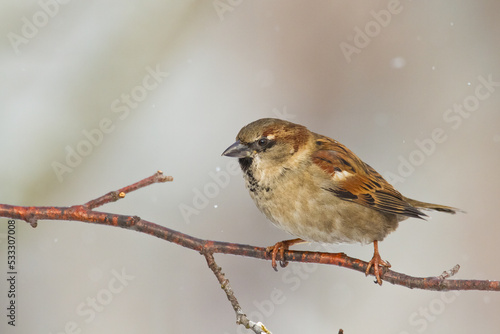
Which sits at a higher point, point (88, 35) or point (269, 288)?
point (88, 35)

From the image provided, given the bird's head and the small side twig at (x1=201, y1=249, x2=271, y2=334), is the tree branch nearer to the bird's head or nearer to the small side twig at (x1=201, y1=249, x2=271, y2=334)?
the small side twig at (x1=201, y1=249, x2=271, y2=334)

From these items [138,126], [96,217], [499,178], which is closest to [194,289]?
[138,126]

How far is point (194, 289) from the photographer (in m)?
5.03

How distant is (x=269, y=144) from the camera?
2906 millimetres

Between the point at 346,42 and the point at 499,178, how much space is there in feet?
6.75

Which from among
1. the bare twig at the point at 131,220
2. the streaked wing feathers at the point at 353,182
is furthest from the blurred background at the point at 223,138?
the bare twig at the point at 131,220

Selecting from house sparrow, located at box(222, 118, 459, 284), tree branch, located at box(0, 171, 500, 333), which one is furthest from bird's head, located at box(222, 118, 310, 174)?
tree branch, located at box(0, 171, 500, 333)

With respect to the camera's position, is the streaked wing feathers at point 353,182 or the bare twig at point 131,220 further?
the streaked wing feathers at point 353,182

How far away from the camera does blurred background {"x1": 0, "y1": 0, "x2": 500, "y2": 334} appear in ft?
16.2

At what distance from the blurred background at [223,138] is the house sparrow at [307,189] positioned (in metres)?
1.52

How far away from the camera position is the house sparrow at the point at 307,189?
9.53 feet

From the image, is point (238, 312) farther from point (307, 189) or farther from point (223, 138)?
point (223, 138)

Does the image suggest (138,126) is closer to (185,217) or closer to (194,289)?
(185,217)

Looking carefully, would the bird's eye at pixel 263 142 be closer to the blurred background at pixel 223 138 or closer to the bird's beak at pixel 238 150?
the bird's beak at pixel 238 150
